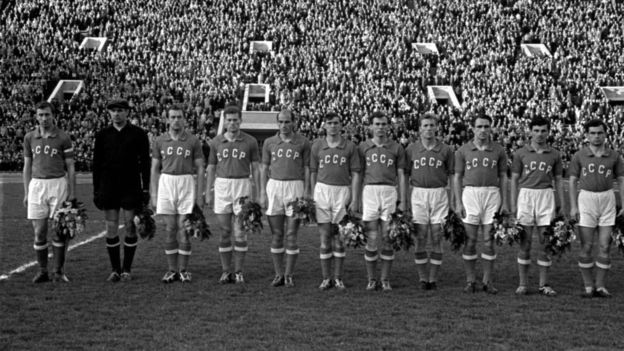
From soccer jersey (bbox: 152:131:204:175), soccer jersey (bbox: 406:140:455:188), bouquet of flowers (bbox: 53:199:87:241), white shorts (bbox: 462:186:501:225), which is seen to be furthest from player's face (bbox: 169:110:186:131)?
white shorts (bbox: 462:186:501:225)

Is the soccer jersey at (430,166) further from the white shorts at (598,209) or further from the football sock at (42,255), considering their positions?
the football sock at (42,255)

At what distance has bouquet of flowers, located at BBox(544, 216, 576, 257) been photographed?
9898 millimetres

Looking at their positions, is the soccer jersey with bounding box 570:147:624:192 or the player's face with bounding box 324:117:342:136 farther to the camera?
the player's face with bounding box 324:117:342:136

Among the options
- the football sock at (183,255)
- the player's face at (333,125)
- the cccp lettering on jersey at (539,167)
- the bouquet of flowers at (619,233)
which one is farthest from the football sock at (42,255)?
the bouquet of flowers at (619,233)

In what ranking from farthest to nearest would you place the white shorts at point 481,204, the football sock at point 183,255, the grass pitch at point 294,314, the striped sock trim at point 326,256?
the football sock at point 183,255
the striped sock trim at point 326,256
the white shorts at point 481,204
the grass pitch at point 294,314

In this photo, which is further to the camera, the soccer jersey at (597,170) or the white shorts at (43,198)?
the white shorts at (43,198)

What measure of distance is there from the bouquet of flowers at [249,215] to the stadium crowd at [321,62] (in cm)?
2495

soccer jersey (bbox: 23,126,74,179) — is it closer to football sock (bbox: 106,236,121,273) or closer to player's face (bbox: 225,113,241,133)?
football sock (bbox: 106,236,121,273)

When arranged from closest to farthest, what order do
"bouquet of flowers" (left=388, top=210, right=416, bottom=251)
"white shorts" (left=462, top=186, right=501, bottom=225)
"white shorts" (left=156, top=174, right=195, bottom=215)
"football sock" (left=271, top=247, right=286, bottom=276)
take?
"bouquet of flowers" (left=388, top=210, right=416, bottom=251)
"white shorts" (left=462, top=186, right=501, bottom=225)
"football sock" (left=271, top=247, right=286, bottom=276)
"white shorts" (left=156, top=174, right=195, bottom=215)

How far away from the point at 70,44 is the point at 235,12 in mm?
9739

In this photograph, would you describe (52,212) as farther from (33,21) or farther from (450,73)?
(33,21)

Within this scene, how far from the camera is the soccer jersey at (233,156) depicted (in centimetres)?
1073

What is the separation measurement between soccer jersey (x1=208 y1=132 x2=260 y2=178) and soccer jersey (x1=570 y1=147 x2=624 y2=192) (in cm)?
373

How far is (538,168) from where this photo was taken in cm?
1010
